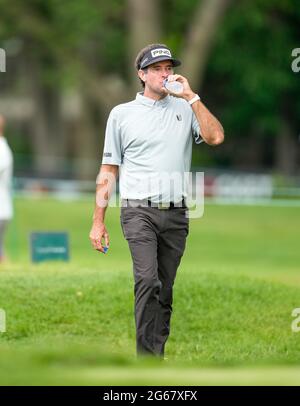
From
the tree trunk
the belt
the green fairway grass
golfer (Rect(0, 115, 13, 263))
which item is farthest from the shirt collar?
the tree trunk

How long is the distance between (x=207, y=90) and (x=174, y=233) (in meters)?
44.0

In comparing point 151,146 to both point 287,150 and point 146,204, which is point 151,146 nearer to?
point 146,204

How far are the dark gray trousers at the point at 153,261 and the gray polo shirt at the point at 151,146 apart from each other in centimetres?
16

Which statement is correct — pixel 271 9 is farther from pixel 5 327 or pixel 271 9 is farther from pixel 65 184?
pixel 5 327

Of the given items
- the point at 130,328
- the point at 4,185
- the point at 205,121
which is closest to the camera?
the point at 205,121

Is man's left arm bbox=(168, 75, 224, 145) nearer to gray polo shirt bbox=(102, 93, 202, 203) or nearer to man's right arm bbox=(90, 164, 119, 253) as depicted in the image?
gray polo shirt bbox=(102, 93, 202, 203)

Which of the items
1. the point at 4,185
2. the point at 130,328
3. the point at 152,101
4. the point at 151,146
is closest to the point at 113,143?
the point at 151,146

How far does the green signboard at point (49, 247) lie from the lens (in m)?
15.6

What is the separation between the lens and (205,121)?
30.9ft

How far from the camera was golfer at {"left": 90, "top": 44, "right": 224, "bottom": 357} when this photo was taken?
945 centimetres

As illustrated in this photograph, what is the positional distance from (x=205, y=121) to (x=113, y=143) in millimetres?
750

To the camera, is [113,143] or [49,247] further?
[49,247]

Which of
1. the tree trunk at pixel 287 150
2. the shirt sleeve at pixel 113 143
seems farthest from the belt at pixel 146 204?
the tree trunk at pixel 287 150

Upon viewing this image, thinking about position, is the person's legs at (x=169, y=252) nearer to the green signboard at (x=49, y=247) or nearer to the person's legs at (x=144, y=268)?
the person's legs at (x=144, y=268)
